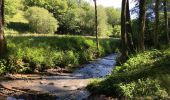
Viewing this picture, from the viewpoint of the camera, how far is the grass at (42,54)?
2167 cm

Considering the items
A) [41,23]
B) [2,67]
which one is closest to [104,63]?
[2,67]

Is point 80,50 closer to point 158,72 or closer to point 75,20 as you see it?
point 158,72

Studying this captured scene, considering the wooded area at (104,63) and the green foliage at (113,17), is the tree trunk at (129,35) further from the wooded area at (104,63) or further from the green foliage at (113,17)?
the green foliage at (113,17)

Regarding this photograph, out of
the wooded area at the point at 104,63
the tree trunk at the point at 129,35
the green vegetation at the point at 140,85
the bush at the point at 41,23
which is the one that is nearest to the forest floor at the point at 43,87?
the wooded area at the point at 104,63

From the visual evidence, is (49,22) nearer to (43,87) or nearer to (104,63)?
(104,63)

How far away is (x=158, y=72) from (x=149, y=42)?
1352 inches

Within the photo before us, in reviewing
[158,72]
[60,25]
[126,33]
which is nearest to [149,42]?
[126,33]

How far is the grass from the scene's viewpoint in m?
21.7

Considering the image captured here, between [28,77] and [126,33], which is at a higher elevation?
[126,33]

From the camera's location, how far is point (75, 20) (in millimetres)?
98875

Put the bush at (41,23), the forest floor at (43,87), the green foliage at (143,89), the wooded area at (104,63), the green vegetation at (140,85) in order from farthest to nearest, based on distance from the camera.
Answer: the bush at (41,23), the forest floor at (43,87), the wooded area at (104,63), the green vegetation at (140,85), the green foliage at (143,89)

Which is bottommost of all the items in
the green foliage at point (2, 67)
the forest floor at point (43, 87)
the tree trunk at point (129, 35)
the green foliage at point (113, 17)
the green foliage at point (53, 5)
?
the forest floor at point (43, 87)

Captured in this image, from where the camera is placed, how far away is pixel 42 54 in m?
24.8

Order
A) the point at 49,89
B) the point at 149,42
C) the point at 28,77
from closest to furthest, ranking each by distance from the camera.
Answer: the point at 49,89 → the point at 28,77 → the point at 149,42
